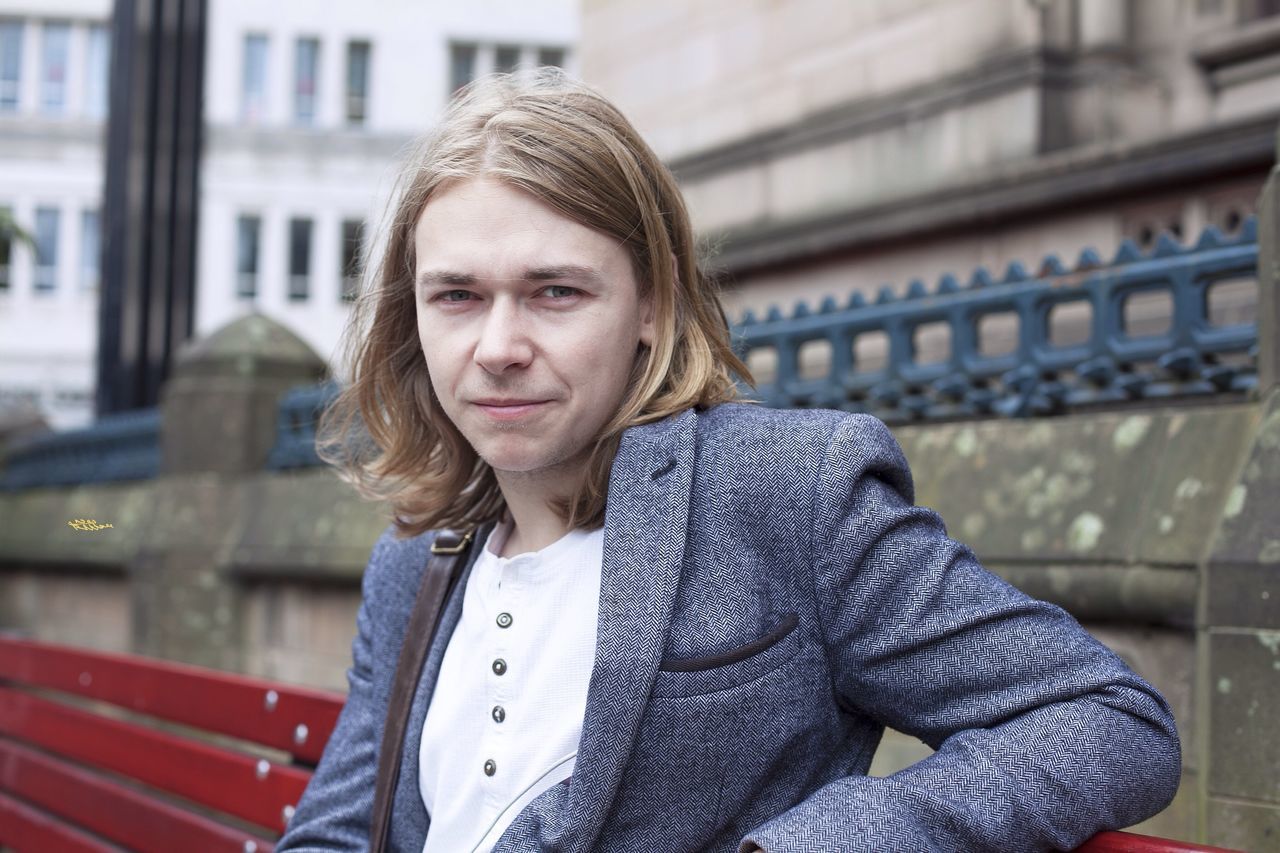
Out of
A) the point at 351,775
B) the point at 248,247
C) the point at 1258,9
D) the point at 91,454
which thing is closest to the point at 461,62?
the point at 248,247

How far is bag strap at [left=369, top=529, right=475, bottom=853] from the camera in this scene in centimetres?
207

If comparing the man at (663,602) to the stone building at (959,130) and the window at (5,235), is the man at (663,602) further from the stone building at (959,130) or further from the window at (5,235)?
the window at (5,235)

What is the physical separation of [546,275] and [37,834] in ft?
11.1

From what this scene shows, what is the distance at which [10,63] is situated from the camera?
128 feet

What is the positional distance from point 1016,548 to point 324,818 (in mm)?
1643

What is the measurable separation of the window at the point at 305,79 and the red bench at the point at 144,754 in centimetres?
3677

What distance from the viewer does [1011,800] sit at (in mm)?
1526

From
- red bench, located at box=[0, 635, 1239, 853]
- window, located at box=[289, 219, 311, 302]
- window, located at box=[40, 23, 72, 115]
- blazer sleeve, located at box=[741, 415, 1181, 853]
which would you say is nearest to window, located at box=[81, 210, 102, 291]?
window, located at box=[40, 23, 72, 115]

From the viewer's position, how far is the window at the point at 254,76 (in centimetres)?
3994

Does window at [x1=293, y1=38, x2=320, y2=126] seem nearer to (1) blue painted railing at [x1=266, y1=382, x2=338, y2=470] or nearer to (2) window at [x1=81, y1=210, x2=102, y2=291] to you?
(2) window at [x1=81, y1=210, x2=102, y2=291]

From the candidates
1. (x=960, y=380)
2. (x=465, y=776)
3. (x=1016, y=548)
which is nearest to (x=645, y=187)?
(x=465, y=776)

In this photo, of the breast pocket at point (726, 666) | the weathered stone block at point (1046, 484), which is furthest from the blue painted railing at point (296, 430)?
the breast pocket at point (726, 666)

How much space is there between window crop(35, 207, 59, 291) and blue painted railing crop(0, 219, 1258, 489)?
36780 mm

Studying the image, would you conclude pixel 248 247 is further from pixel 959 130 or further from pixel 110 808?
pixel 110 808
